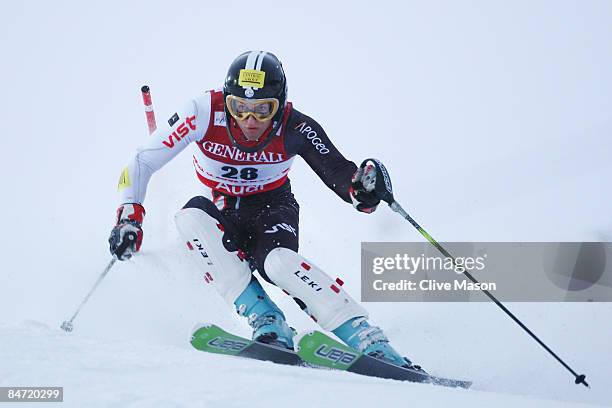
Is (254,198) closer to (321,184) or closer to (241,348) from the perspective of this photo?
(241,348)

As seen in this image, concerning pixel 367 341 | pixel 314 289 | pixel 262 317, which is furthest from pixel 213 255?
pixel 367 341

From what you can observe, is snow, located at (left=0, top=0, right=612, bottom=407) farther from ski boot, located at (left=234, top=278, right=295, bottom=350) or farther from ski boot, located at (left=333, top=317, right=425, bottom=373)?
ski boot, located at (left=234, top=278, right=295, bottom=350)

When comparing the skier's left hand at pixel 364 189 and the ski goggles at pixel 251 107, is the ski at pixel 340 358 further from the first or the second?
the ski goggles at pixel 251 107

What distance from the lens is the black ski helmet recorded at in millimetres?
4840

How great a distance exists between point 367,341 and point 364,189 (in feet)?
3.68

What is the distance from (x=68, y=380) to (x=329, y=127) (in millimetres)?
17428


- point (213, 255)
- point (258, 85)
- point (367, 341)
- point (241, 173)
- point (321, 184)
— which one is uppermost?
point (321, 184)

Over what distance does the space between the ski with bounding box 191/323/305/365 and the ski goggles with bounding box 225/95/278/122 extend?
1.53m

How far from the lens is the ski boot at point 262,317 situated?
455 centimetres

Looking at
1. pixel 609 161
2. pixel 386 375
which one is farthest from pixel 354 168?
pixel 609 161

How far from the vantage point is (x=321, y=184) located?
46.0 feet

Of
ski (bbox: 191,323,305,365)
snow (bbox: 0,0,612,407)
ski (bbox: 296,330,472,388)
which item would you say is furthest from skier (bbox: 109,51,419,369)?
snow (bbox: 0,0,612,407)

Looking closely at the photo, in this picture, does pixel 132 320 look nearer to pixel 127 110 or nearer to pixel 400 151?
pixel 400 151

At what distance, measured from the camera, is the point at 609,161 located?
12.6 meters
